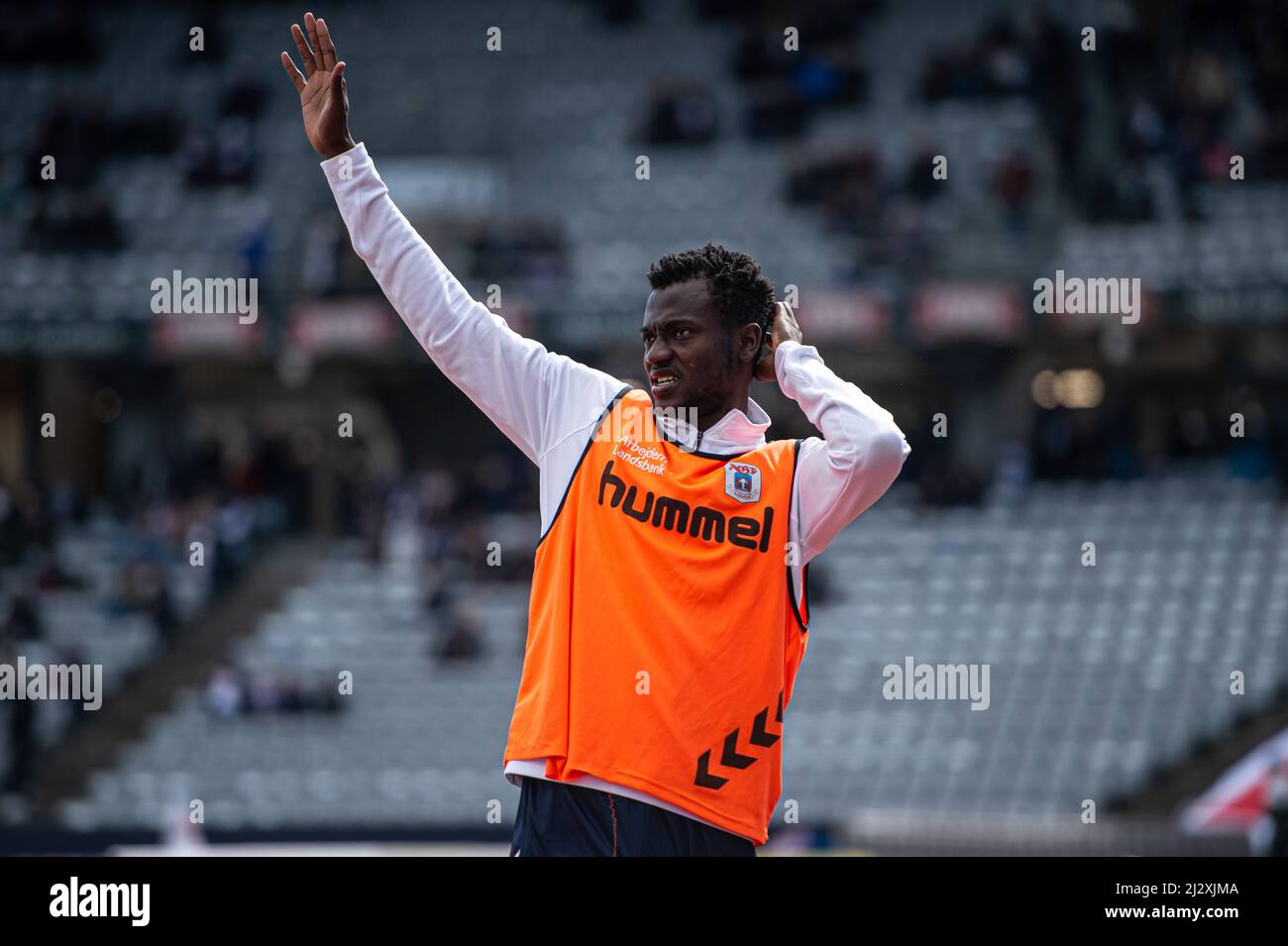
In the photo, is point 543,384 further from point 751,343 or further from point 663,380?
point 751,343

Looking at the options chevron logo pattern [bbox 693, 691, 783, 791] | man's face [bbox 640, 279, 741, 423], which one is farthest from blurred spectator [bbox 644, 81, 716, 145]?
chevron logo pattern [bbox 693, 691, 783, 791]

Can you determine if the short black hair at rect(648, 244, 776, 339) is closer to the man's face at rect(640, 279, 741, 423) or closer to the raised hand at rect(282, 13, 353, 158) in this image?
the man's face at rect(640, 279, 741, 423)

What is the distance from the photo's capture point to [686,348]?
3.43 meters

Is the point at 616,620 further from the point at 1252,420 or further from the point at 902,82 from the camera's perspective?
the point at 902,82

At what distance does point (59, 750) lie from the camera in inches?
653

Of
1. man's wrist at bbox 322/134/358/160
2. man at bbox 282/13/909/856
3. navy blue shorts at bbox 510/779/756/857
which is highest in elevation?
man's wrist at bbox 322/134/358/160

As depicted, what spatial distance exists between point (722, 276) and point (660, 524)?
0.55m

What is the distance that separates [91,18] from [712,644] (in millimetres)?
22872

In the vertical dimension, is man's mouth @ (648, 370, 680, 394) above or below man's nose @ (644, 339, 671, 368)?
below

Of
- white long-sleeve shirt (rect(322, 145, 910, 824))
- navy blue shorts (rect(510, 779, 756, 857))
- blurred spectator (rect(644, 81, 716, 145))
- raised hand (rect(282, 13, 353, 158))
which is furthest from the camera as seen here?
blurred spectator (rect(644, 81, 716, 145))

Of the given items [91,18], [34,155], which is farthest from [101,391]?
[91,18]

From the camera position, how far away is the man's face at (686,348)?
3426 millimetres

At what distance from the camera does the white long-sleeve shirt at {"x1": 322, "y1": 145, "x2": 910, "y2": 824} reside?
3.40 m

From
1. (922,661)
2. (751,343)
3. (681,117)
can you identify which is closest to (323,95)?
(751,343)
